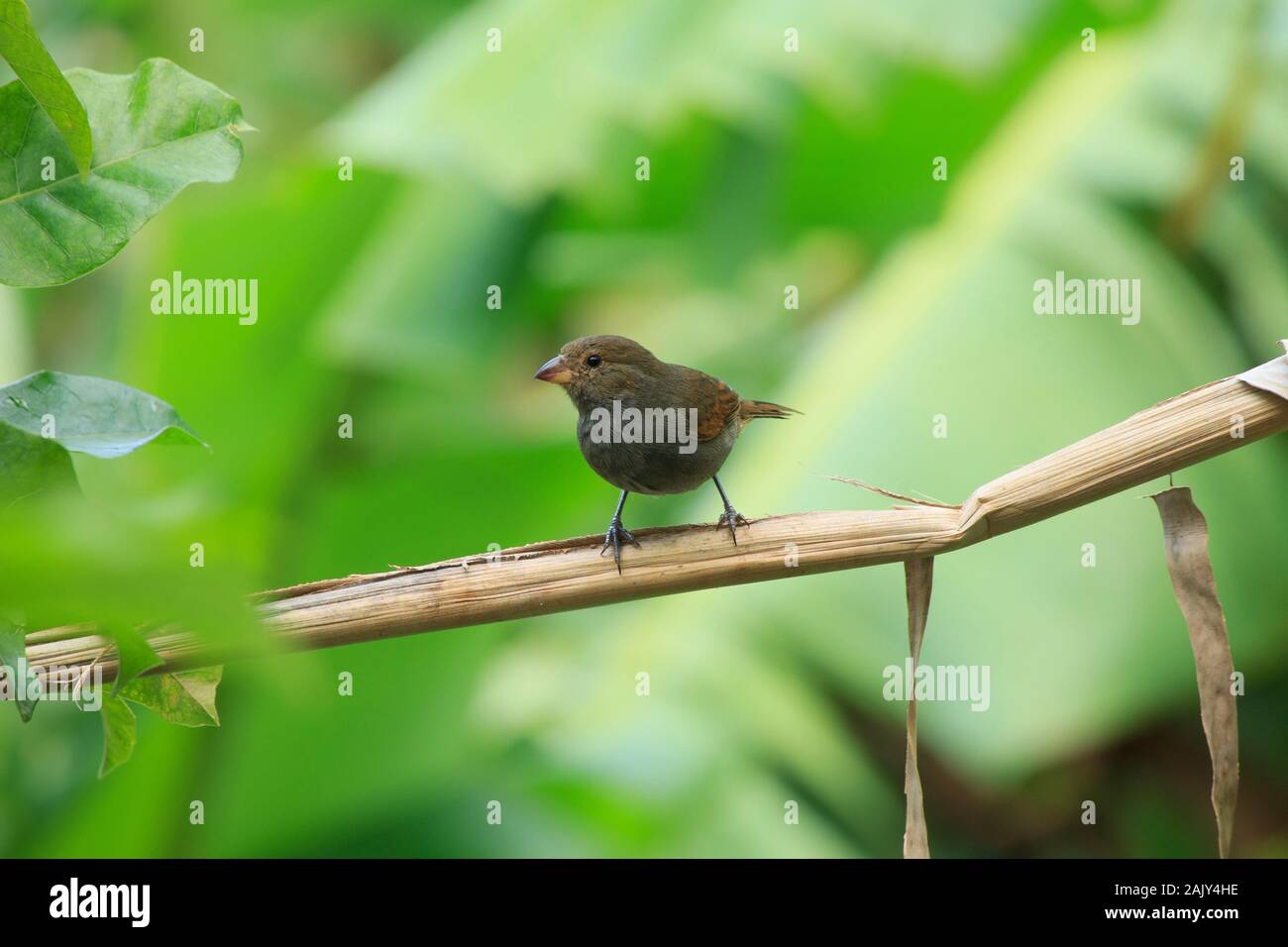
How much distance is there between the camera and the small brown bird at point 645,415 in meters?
2.74

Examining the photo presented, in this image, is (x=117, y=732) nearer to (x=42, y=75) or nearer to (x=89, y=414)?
(x=89, y=414)

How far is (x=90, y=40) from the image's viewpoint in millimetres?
6930

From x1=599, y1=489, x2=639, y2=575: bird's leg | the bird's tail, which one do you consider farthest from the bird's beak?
x1=599, y1=489, x2=639, y2=575: bird's leg

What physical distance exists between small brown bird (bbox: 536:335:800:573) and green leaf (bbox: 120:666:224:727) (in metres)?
1.32

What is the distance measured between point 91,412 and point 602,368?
1.75 metres

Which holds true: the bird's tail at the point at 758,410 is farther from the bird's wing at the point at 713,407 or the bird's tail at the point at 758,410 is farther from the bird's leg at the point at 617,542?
the bird's leg at the point at 617,542

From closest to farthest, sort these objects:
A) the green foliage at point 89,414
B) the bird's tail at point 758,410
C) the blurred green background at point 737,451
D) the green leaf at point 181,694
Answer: the green foliage at point 89,414 → the green leaf at point 181,694 → the bird's tail at point 758,410 → the blurred green background at point 737,451

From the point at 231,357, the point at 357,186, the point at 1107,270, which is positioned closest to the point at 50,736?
the point at 231,357

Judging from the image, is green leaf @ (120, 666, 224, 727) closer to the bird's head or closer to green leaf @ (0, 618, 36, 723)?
green leaf @ (0, 618, 36, 723)

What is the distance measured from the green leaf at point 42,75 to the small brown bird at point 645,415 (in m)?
1.62

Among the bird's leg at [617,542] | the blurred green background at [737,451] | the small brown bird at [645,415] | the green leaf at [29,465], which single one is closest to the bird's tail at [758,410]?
the small brown bird at [645,415]

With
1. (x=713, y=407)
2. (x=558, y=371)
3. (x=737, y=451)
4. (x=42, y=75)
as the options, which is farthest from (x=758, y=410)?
(x=737, y=451)

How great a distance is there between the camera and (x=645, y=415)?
9.51 ft

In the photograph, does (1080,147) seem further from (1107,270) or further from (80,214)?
(80,214)
